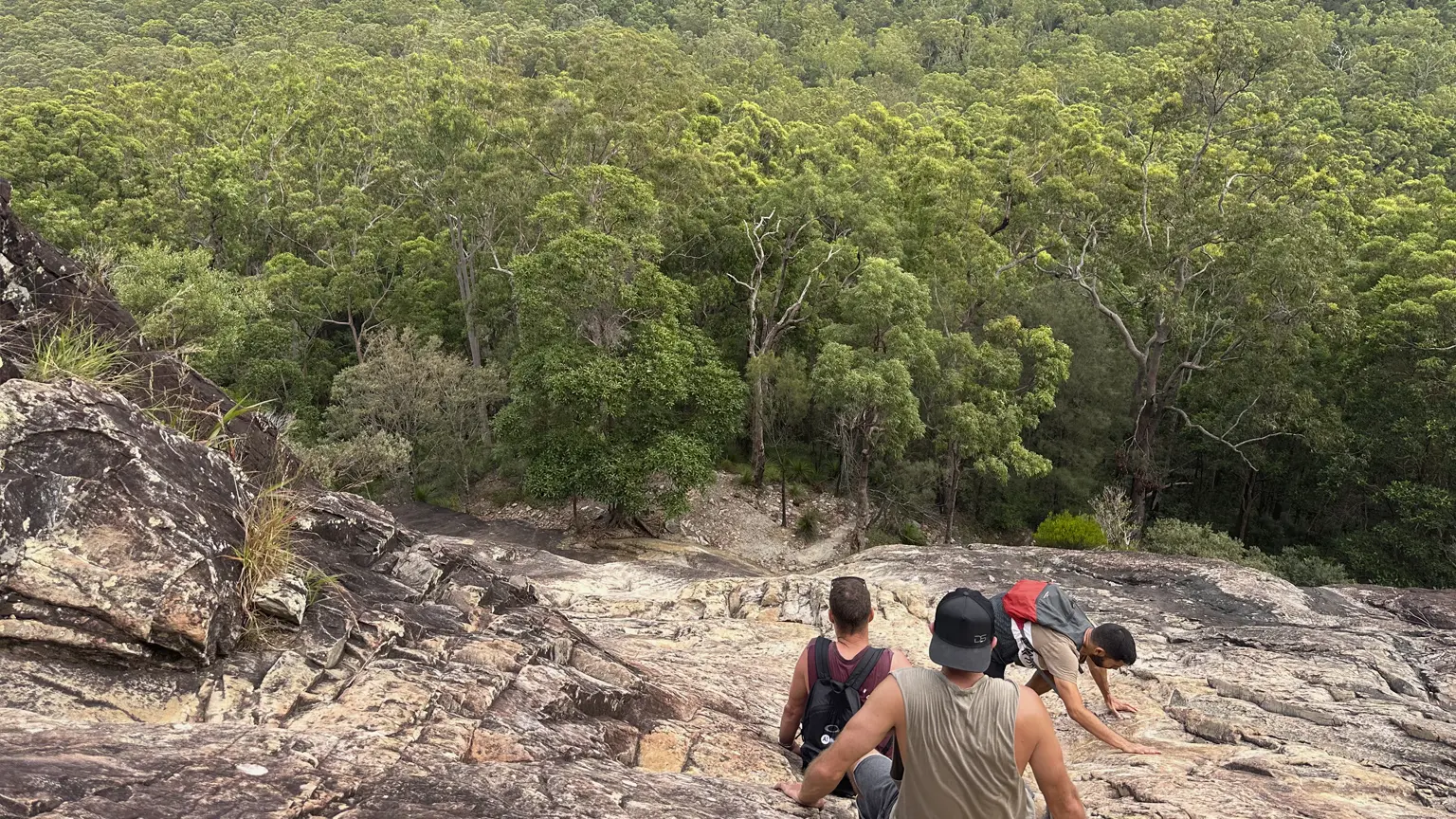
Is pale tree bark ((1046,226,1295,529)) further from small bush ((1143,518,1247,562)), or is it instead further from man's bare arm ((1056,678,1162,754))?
man's bare arm ((1056,678,1162,754))

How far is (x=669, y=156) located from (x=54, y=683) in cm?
→ 2438

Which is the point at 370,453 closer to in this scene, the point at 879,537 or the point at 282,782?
the point at 879,537

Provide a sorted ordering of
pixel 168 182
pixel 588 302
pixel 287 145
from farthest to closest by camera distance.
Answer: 1. pixel 287 145
2. pixel 168 182
3. pixel 588 302

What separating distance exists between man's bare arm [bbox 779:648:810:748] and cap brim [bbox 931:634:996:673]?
4.92 ft

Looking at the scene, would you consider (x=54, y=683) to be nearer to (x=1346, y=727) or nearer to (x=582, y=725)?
(x=582, y=725)

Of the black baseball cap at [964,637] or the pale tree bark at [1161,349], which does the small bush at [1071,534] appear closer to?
the pale tree bark at [1161,349]

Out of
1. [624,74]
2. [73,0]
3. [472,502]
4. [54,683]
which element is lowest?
[472,502]

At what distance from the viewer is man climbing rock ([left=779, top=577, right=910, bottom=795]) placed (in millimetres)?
4266

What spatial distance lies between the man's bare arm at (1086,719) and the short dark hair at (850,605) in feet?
6.10

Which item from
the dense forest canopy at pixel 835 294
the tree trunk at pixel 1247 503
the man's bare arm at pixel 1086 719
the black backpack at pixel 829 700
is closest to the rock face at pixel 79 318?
the black backpack at pixel 829 700

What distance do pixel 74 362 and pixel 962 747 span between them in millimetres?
5146

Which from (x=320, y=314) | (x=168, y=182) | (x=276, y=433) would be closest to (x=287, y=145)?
(x=168, y=182)

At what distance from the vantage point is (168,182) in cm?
3412

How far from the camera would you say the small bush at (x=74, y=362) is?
4719 millimetres
